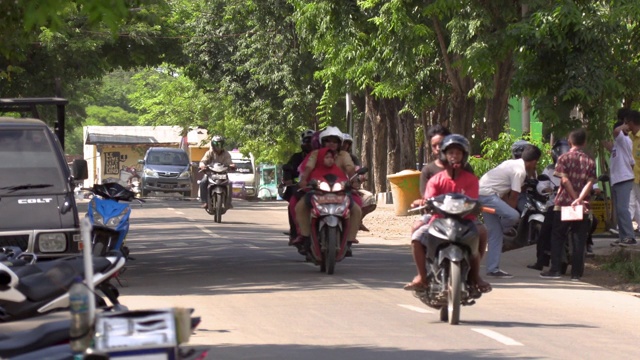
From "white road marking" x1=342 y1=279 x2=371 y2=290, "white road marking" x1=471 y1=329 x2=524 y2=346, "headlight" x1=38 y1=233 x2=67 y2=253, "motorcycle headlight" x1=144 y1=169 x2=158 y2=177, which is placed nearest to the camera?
"white road marking" x1=471 y1=329 x2=524 y2=346

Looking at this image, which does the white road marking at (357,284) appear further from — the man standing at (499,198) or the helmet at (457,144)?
the helmet at (457,144)

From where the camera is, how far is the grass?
15.7 m

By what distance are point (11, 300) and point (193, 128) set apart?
226 ft

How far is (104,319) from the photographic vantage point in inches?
207

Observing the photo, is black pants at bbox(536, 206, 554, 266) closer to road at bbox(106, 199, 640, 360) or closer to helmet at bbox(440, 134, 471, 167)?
road at bbox(106, 199, 640, 360)

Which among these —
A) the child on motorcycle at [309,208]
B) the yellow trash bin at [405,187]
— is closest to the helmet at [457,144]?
the child on motorcycle at [309,208]

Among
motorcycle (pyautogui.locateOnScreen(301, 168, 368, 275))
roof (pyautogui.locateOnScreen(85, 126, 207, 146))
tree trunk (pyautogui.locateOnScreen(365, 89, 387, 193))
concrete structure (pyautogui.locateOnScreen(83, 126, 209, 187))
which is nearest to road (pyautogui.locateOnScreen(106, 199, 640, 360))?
motorcycle (pyautogui.locateOnScreen(301, 168, 368, 275))

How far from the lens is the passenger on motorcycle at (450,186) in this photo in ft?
36.8

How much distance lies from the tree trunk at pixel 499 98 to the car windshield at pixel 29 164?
11.1 metres

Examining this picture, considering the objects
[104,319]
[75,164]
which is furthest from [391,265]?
[104,319]

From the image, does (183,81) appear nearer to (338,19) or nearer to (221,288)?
(338,19)

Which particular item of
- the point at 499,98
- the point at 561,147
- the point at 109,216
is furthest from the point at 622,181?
the point at 109,216

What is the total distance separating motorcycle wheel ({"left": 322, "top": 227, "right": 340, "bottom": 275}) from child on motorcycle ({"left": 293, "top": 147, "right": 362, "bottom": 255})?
338 mm

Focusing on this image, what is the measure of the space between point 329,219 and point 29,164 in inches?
151
